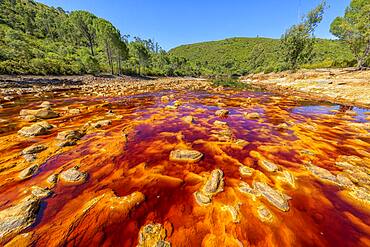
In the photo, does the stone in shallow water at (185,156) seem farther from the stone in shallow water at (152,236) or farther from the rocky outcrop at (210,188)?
the stone in shallow water at (152,236)

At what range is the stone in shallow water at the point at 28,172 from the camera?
4.67 meters

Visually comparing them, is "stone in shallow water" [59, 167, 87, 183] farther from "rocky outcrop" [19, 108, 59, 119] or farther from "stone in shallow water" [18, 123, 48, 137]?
"rocky outcrop" [19, 108, 59, 119]

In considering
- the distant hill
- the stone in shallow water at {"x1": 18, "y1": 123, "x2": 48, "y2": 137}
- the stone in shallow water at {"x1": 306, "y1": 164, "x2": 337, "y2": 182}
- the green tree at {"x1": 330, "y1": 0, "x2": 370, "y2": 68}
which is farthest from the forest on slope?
the stone in shallow water at {"x1": 306, "y1": 164, "x2": 337, "y2": 182}

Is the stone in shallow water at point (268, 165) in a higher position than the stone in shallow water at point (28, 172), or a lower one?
higher

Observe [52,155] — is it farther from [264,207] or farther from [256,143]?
[256,143]

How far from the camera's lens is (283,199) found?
404 centimetres

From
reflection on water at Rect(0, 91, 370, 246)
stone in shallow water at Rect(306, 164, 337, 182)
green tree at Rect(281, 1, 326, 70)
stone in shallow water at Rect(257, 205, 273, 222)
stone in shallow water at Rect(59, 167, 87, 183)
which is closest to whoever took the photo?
reflection on water at Rect(0, 91, 370, 246)

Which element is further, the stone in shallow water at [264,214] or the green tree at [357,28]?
the green tree at [357,28]

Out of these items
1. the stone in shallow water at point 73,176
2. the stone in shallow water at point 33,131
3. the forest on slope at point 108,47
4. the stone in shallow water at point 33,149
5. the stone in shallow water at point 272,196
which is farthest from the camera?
the forest on slope at point 108,47

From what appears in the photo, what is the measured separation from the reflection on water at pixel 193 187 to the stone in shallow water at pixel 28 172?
0.18 meters

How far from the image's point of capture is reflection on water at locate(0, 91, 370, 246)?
10.7 ft

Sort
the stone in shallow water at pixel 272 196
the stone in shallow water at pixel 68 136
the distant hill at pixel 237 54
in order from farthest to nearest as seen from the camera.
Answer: the distant hill at pixel 237 54, the stone in shallow water at pixel 68 136, the stone in shallow water at pixel 272 196

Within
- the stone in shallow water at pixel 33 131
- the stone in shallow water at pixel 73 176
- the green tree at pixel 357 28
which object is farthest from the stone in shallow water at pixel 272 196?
the green tree at pixel 357 28

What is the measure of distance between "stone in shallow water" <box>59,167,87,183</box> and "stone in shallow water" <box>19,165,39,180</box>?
0.94 m
